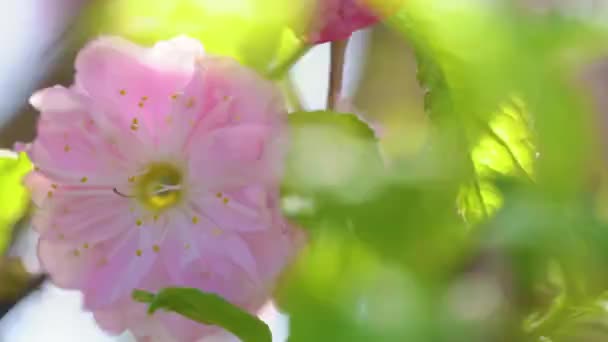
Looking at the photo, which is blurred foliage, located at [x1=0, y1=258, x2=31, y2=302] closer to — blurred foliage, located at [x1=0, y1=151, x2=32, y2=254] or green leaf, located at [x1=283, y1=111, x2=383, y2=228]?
blurred foliage, located at [x1=0, y1=151, x2=32, y2=254]

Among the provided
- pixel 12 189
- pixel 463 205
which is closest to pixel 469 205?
pixel 463 205

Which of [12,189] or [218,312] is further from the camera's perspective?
[12,189]

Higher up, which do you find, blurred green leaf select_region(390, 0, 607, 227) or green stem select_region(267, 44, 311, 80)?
blurred green leaf select_region(390, 0, 607, 227)

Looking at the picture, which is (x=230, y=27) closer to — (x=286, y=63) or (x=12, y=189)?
(x=286, y=63)

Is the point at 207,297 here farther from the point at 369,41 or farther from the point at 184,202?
the point at 369,41

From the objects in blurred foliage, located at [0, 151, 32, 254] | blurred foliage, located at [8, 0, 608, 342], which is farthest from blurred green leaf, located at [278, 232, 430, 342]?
blurred foliage, located at [0, 151, 32, 254]

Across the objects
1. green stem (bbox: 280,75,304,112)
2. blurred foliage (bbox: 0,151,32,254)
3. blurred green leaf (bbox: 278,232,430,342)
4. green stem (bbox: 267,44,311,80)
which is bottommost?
blurred foliage (bbox: 0,151,32,254)
